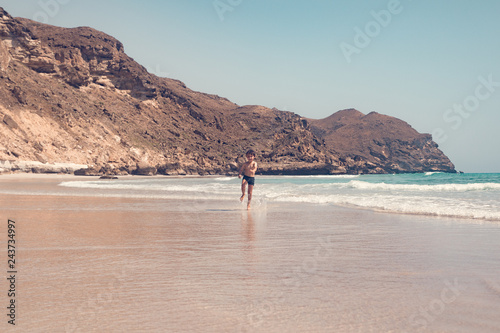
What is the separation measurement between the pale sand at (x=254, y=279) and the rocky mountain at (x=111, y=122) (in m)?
40.5

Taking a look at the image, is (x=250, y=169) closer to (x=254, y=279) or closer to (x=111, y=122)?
(x=254, y=279)

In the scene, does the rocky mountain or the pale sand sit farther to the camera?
the rocky mountain

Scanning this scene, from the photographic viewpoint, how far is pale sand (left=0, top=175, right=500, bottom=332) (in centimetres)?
269

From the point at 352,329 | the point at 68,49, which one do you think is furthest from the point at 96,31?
the point at 352,329

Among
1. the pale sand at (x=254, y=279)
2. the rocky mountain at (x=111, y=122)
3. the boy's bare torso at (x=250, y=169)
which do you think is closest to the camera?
the pale sand at (x=254, y=279)

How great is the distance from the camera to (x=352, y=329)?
101 inches

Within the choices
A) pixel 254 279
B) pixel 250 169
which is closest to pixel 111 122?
pixel 250 169

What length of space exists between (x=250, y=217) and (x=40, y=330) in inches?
261

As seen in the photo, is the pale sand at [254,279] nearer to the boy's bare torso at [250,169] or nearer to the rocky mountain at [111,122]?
the boy's bare torso at [250,169]

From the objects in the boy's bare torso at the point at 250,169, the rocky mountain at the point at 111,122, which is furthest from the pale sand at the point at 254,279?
the rocky mountain at the point at 111,122

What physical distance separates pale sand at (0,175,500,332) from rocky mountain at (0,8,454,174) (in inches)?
1596

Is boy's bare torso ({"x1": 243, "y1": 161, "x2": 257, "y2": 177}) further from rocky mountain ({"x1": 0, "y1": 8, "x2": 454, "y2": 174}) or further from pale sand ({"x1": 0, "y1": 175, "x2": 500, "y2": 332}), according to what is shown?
rocky mountain ({"x1": 0, "y1": 8, "x2": 454, "y2": 174})

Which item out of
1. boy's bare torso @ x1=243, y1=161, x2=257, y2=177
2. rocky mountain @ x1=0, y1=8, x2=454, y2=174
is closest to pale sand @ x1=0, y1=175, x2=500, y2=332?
boy's bare torso @ x1=243, y1=161, x2=257, y2=177

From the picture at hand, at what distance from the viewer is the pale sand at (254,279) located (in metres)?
2.69
